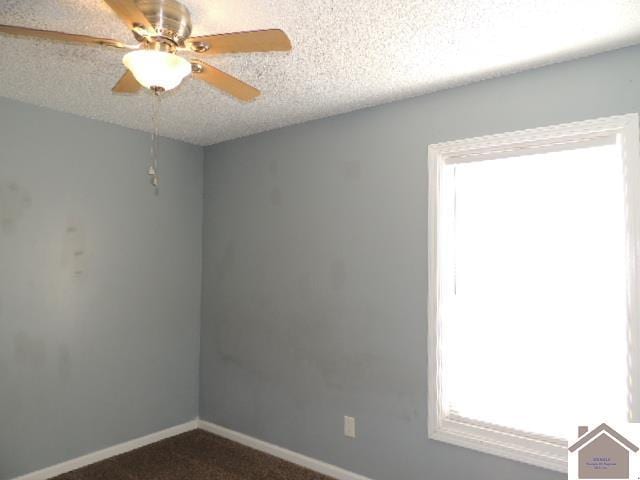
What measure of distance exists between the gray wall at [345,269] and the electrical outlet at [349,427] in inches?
2.1

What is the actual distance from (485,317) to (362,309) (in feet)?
2.50

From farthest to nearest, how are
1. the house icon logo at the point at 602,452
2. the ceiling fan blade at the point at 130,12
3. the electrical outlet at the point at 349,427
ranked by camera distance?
the electrical outlet at the point at 349,427 < the house icon logo at the point at 602,452 < the ceiling fan blade at the point at 130,12

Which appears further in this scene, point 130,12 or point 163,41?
point 163,41

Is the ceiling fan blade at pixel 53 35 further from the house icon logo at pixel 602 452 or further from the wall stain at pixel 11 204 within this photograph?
the house icon logo at pixel 602 452

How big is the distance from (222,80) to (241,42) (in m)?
0.35

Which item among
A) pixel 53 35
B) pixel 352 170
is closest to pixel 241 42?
pixel 53 35

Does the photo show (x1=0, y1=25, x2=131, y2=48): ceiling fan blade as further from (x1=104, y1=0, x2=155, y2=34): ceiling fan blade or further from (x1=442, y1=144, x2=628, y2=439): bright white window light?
(x1=442, y1=144, x2=628, y2=439): bright white window light

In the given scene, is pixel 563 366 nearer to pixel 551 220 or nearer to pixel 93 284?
pixel 551 220

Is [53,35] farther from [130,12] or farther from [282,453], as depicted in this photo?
[282,453]

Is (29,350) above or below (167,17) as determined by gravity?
below

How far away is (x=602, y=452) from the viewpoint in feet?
6.79

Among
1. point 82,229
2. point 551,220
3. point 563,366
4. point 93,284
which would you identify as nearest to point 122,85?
point 82,229

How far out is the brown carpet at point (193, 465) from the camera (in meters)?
3.00

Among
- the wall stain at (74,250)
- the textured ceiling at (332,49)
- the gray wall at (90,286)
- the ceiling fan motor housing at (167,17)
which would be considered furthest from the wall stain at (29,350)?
the ceiling fan motor housing at (167,17)
